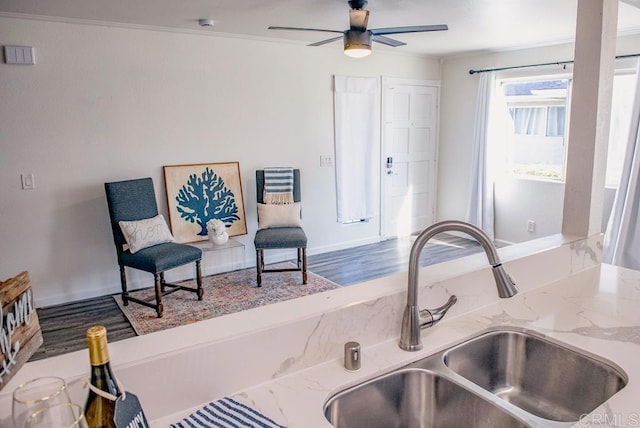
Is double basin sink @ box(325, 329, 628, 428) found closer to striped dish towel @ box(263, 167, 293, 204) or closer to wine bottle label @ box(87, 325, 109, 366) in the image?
wine bottle label @ box(87, 325, 109, 366)

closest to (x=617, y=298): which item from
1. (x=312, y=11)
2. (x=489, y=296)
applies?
(x=489, y=296)

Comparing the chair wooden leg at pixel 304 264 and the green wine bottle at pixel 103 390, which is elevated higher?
the green wine bottle at pixel 103 390

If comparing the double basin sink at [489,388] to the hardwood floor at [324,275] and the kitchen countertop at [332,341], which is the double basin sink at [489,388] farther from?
the hardwood floor at [324,275]

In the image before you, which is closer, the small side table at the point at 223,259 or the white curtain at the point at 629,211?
the white curtain at the point at 629,211

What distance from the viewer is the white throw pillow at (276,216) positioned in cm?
464

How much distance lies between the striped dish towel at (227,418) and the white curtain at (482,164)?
519cm

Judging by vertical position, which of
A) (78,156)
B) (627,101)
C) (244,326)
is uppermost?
(627,101)

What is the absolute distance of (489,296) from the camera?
5.13ft

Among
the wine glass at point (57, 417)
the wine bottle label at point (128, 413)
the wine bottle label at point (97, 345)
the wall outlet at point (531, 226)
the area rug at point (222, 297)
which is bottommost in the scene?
the area rug at point (222, 297)

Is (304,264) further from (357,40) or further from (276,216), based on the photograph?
(357,40)

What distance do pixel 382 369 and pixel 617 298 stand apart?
39.2 inches

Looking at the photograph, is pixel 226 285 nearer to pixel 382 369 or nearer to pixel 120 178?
pixel 120 178

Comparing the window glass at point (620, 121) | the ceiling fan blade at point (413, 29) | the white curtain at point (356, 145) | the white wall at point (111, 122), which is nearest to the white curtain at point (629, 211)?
the window glass at point (620, 121)

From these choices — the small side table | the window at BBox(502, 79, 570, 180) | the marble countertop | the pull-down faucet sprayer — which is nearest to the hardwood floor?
the small side table
